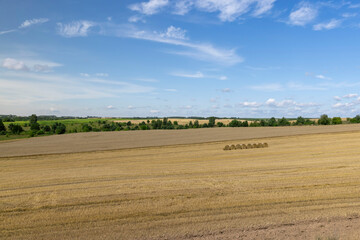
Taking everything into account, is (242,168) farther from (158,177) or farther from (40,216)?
(40,216)

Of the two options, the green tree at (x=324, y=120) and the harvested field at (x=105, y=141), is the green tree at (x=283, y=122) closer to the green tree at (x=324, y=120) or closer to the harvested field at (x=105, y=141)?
the green tree at (x=324, y=120)

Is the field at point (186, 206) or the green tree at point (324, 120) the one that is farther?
the green tree at point (324, 120)

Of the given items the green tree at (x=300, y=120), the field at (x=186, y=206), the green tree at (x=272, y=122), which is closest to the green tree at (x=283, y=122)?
the green tree at (x=272, y=122)

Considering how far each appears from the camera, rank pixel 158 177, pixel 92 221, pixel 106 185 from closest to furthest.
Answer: pixel 92 221 → pixel 106 185 → pixel 158 177

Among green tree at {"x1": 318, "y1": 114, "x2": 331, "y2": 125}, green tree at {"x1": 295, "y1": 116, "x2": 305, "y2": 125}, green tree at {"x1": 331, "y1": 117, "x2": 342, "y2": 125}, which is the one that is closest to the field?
green tree at {"x1": 318, "y1": 114, "x2": 331, "y2": 125}

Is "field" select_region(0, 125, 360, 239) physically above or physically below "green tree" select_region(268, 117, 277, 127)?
below

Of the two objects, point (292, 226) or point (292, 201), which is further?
point (292, 201)

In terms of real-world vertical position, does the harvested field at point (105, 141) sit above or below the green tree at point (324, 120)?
below

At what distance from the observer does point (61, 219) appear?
319 inches

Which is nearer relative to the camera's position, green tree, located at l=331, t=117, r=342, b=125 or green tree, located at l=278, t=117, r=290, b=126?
green tree, located at l=331, t=117, r=342, b=125

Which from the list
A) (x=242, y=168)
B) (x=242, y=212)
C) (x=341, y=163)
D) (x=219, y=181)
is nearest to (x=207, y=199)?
(x=242, y=212)

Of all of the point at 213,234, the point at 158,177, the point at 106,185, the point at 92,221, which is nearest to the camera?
the point at 213,234

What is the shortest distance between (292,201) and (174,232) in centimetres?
452

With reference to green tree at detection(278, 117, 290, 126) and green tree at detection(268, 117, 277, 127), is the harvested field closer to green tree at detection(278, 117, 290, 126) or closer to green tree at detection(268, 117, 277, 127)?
green tree at detection(278, 117, 290, 126)
